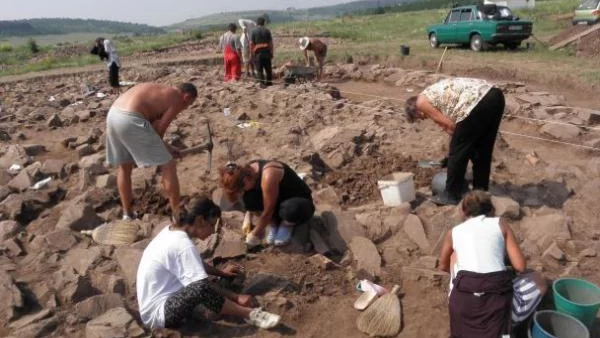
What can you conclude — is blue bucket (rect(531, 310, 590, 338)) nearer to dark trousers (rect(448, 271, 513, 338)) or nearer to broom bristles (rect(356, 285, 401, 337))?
dark trousers (rect(448, 271, 513, 338))

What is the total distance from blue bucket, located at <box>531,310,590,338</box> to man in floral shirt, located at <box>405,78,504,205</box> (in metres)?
1.65

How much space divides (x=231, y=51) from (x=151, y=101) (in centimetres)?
662

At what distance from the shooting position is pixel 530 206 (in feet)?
14.4

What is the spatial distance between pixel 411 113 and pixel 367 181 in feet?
3.51

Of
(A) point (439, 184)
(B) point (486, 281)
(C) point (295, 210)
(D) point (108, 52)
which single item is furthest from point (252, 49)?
(B) point (486, 281)

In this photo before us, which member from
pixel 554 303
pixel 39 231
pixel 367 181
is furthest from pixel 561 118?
pixel 39 231

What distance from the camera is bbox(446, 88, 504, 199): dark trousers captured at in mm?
3893

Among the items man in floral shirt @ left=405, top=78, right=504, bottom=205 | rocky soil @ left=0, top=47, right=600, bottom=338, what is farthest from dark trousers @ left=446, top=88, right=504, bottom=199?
rocky soil @ left=0, top=47, right=600, bottom=338

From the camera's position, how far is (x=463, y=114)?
153 inches

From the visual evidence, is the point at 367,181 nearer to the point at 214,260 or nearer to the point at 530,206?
the point at 530,206

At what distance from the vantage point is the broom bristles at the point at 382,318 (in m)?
2.91

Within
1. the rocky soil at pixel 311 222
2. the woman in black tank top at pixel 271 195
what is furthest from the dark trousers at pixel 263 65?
the woman in black tank top at pixel 271 195

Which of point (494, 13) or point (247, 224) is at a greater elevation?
point (494, 13)

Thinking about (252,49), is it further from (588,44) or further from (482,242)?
(588,44)
